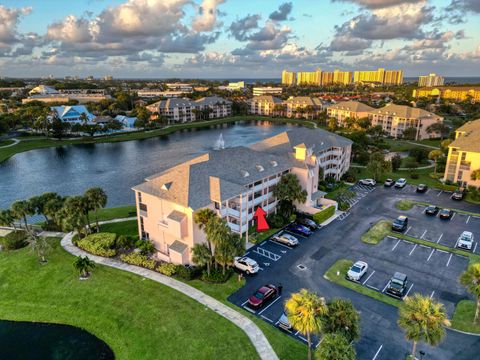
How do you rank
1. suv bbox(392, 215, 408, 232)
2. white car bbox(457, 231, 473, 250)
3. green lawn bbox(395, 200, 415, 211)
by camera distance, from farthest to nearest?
green lawn bbox(395, 200, 415, 211)
suv bbox(392, 215, 408, 232)
white car bbox(457, 231, 473, 250)

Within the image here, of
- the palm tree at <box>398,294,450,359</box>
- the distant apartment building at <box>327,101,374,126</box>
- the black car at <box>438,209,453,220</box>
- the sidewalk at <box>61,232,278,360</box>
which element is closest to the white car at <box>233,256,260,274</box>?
the sidewalk at <box>61,232,278,360</box>

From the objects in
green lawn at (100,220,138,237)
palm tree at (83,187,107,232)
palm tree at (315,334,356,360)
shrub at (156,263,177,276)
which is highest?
palm tree at (83,187,107,232)

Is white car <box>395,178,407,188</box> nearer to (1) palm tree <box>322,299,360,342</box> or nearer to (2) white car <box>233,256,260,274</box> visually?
(2) white car <box>233,256,260,274</box>

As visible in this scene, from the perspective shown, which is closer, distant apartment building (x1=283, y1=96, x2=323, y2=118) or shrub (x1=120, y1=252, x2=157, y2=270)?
shrub (x1=120, y1=252, x2=157, y2=270)

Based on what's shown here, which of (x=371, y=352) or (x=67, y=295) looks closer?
(x=371, y=352)

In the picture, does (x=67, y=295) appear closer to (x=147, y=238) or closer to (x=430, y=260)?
(x=147, y=238)

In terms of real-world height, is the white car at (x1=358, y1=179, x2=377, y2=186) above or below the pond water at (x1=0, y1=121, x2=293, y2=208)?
above

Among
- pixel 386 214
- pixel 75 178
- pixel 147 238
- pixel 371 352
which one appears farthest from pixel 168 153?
pixel 371 352

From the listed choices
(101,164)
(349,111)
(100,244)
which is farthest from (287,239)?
(349,111)
